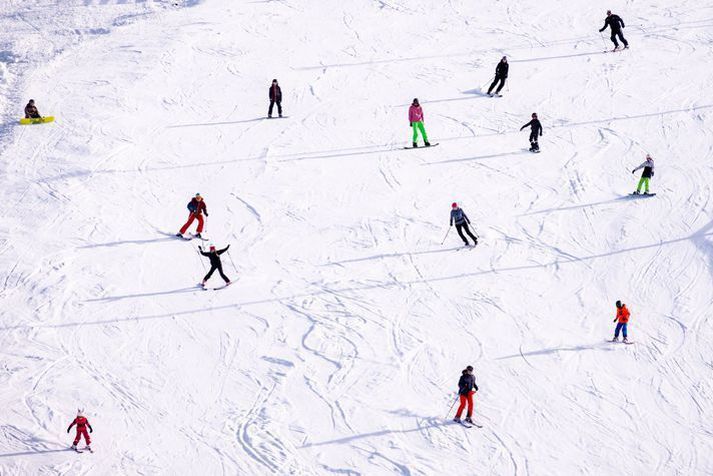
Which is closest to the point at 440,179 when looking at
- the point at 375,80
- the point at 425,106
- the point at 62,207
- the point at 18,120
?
the point at 425,106

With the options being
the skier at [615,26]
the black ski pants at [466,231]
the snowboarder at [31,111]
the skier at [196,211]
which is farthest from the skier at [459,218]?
the snowboarder at [31,111]

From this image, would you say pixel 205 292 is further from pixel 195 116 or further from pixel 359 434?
pixel 195 116

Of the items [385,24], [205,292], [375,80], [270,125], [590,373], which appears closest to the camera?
[590,373]

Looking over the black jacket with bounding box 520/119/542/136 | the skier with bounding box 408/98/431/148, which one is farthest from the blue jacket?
the black jacket with bounding box 520/119/542/136

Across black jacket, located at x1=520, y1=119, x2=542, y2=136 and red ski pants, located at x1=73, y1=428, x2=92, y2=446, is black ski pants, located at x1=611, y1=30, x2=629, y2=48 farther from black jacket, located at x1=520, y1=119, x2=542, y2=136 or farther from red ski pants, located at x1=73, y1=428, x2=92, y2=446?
red ski pants, located at x1=73, y1=428, x2=92, y2=446

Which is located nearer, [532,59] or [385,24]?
[532,59]

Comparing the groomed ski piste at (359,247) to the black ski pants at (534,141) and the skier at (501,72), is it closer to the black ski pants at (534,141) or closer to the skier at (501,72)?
the black ski pants at (534,141)

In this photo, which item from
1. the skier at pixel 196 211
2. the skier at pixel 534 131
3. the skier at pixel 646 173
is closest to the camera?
the skier at pixel 196 211
